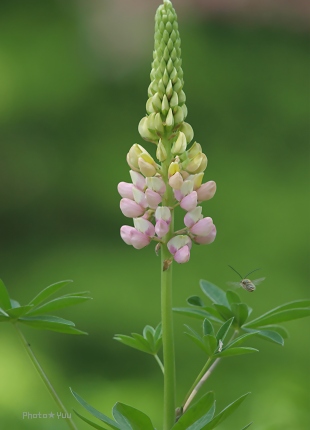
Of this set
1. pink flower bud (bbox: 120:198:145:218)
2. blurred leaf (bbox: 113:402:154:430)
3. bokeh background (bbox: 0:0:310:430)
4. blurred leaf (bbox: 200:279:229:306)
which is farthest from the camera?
bokeh background (bbox: 0:0:310:430)

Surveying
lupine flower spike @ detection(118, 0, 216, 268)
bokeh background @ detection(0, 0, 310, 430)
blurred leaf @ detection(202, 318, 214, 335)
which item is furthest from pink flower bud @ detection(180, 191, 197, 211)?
bokeh background @ detection(0, 0, 310, 430)

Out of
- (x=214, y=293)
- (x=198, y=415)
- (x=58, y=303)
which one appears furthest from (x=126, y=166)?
(x=198, y=415)

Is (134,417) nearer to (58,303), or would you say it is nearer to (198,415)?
(198,415)

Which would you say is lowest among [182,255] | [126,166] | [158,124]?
[126,166]

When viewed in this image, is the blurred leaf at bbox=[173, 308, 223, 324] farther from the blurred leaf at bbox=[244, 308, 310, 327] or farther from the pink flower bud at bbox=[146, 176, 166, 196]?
the pink flower bud at bbox=[146, 176, 166, 196]

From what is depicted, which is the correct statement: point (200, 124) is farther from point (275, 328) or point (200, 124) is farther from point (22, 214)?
point (275, 328)

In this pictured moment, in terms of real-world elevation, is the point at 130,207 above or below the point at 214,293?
above

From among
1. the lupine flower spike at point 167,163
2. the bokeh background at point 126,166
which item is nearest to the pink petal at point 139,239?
the lupine flower spike at point 167,163

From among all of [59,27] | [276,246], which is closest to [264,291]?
[276,246]
